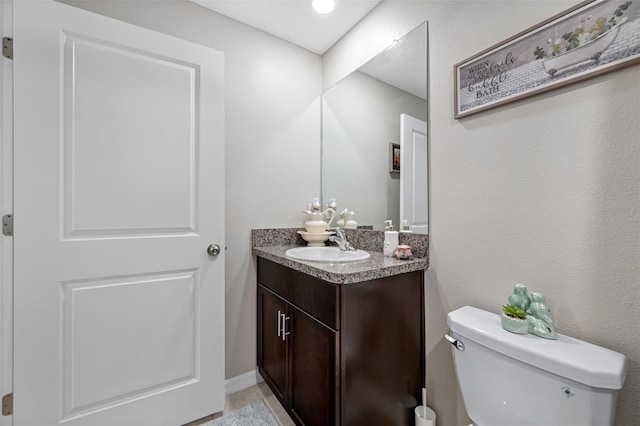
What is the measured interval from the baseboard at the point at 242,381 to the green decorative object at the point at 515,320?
1.53m

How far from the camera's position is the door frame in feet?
3.52

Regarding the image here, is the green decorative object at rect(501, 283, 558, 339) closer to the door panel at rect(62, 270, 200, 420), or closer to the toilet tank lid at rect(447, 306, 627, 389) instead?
the toilet tank lid at rect(447, 306, 627, 389)

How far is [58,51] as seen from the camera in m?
1.15

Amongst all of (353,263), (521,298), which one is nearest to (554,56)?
(521,298)

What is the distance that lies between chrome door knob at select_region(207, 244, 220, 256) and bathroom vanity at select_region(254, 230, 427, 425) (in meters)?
A: 0.31

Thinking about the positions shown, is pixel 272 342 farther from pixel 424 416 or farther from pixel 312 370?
pixel 424 416

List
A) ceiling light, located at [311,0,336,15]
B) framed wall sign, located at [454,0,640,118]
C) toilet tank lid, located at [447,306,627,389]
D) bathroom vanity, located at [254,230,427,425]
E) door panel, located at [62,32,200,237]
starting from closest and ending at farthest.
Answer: toilet tank lid, located at [447,306,627,389]
framed wall sign, located at [454,0,640,118]
bathroom vanity, located at [254,230,427,425]
door panel, located at [62,32,200,237]
ceiling light, located at [311,0,336,15]

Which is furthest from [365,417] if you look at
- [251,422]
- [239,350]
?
[239,350]

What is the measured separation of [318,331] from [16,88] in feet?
5.12

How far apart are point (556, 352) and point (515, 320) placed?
0.42 feet

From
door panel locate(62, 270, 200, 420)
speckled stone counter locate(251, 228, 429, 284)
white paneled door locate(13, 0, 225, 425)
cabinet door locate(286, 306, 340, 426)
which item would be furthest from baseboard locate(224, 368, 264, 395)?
speckled stone counter locate(251, 228, 429, 284)

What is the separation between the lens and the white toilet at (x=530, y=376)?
704mm

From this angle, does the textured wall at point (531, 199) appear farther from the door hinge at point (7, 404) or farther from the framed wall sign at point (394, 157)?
the door hinge at point (7, 404)

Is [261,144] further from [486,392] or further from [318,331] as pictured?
[486,392]
